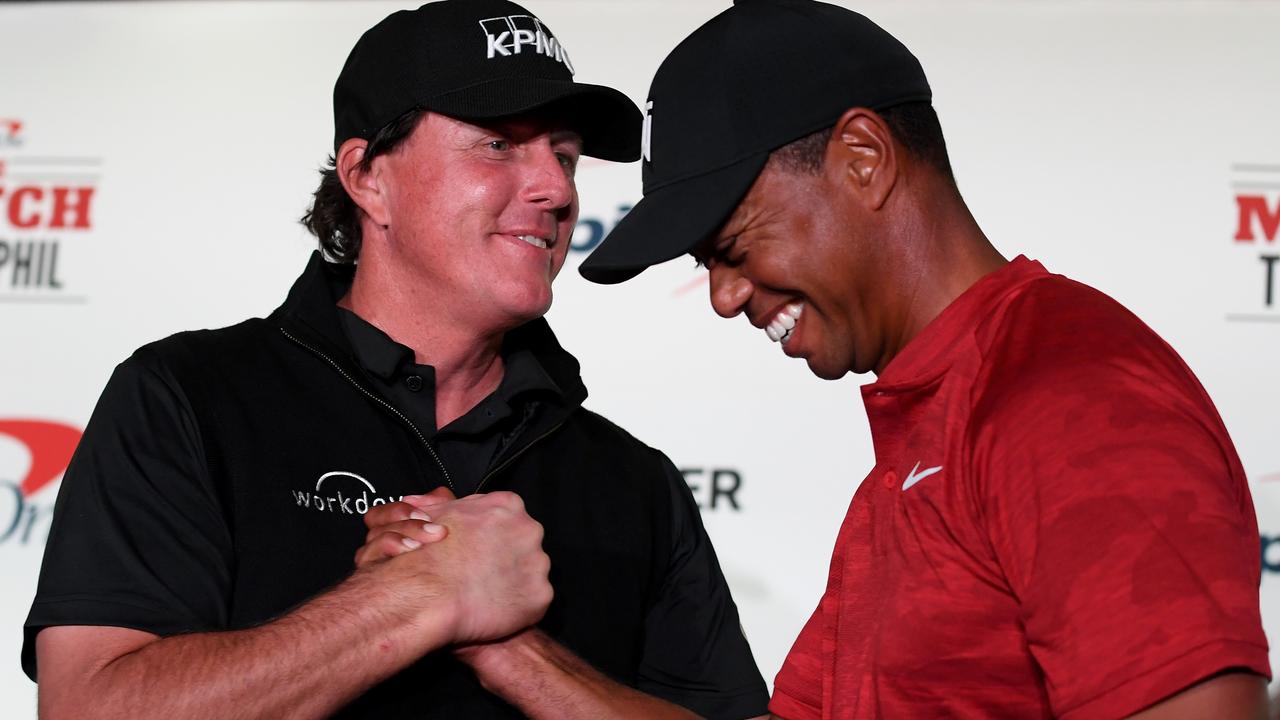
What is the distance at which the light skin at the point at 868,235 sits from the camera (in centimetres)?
102

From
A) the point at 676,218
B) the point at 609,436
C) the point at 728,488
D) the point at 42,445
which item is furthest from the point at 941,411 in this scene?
the point at 42,445

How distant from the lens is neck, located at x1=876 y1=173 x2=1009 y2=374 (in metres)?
1.02

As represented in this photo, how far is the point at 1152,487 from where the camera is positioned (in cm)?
72

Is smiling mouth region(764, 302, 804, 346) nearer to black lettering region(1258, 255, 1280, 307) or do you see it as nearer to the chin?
the chin

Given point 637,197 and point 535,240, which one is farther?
point 637,197

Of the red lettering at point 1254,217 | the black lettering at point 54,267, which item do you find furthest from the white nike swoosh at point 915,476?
the black lettering at point 54,267

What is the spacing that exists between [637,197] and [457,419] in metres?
0.98

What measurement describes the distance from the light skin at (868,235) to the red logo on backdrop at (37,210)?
6.06 ft

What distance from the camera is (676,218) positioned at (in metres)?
1.04

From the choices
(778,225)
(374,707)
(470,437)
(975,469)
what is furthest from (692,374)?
(975,469)

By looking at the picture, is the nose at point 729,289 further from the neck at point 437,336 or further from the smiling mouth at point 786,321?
the neck at point 437,336

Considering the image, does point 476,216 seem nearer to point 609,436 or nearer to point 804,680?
point 609,436

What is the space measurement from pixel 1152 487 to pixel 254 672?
2.71 ft

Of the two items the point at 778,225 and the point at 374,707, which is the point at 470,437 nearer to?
the point at 374,707
